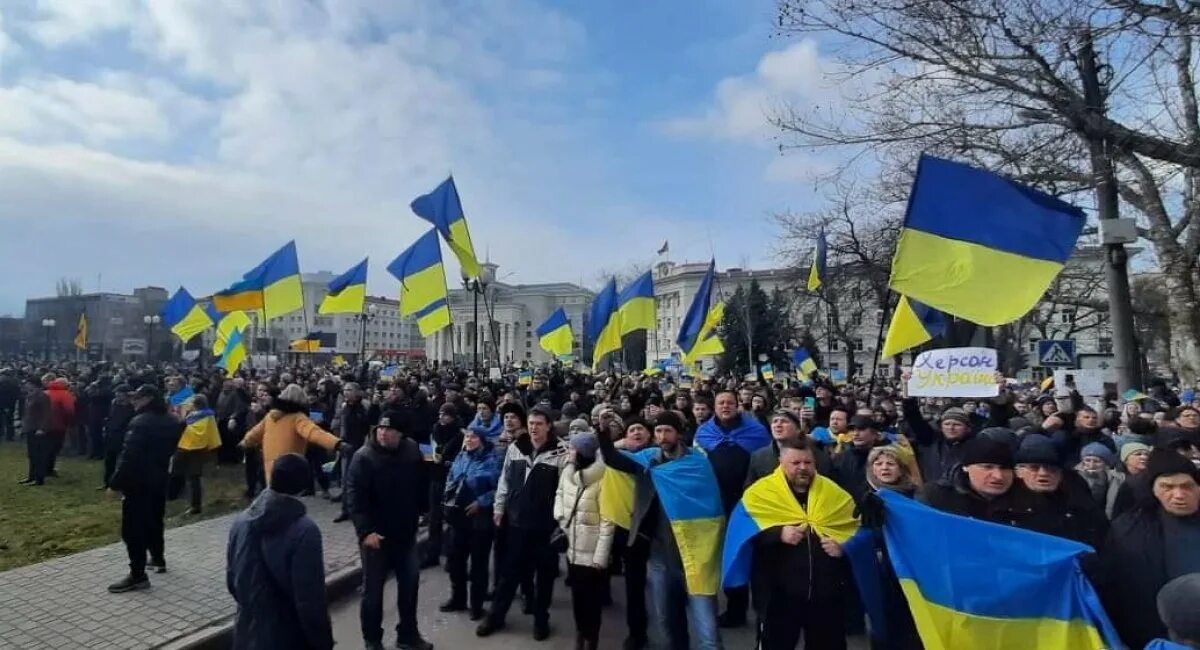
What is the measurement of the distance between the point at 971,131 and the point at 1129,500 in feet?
25.6

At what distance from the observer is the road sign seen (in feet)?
42.3

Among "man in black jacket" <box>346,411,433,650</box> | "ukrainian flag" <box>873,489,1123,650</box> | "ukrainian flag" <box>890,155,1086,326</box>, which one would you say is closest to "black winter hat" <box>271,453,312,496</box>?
"man in black jacket" <box>346,411,433,650</box>

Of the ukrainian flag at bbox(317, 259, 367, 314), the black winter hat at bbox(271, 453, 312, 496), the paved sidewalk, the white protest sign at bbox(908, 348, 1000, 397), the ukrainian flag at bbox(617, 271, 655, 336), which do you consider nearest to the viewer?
the black winter hat at bbox(271, 453, 312, 496)

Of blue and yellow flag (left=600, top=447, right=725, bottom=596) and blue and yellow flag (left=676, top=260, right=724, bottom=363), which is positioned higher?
blue and yellow flag (left=676, top=260, right=724, bottom=363)

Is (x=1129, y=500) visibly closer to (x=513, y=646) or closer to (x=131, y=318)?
(x=513, y=646)

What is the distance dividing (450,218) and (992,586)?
37.4 feet

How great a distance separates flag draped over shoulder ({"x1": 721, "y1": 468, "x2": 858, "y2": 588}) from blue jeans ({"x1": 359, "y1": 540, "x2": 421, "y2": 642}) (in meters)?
2.50

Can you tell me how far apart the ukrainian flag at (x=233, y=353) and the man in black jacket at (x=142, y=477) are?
12.4 m

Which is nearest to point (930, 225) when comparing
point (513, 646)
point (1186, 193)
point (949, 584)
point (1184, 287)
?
point (949, 584)

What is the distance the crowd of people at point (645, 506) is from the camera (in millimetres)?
3521

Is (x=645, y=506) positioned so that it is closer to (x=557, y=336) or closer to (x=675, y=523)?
(x=675, y=523)

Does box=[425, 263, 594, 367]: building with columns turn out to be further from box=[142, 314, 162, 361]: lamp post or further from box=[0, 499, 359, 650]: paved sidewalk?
box=[0, 499, 359, 650]: paved sidewalk

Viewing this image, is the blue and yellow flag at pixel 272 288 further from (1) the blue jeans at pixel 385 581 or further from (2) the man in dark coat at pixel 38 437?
(1) the blue jeans at pixel 385 581

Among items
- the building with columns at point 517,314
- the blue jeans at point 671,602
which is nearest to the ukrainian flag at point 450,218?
the blue jeans at point 671,602
